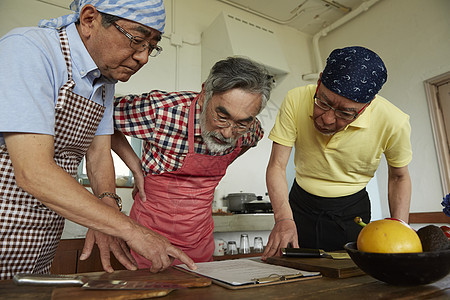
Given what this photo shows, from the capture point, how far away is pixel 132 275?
813mm

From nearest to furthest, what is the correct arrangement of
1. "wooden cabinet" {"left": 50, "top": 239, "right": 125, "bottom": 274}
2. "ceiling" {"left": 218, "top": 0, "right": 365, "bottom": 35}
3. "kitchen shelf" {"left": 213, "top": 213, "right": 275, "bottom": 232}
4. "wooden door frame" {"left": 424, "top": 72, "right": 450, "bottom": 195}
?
"wooden cabinet" {"left": 50, "top": 239, "right": 125, "bottom": 274}, "kitchen shelf" {"left": 213, "top": 213, "right": 275, "bottom": 232}, "wooden door frame" {"left": 424, "top": 72, "right": 450, "bottom": 195}, "ceiling" {"left": 218, "top": 0, "right": 365, "bottom": 35}

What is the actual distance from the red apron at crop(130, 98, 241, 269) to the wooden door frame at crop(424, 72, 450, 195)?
7.81 feet

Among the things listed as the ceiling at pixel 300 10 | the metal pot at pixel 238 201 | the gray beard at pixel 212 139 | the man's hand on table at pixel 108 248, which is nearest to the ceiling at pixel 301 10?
the ceiling at pixel 300 10

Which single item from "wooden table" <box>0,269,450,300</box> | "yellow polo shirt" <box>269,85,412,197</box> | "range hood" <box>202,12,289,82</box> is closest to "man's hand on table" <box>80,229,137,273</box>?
"wooden table" <box>0,269,450,300</box>

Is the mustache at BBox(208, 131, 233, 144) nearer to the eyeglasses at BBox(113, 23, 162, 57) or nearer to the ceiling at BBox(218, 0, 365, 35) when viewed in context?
the eyeglasses at BBox(113, 23, 162, 57)

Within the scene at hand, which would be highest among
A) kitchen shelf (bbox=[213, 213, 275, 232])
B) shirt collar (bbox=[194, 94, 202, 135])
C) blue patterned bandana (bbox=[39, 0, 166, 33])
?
blue patterned bandana (bbox=[39, 0, 166, 33])

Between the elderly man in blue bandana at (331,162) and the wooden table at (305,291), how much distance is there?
20.8 inches

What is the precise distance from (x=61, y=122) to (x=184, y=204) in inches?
26.7

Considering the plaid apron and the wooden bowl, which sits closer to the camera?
the wooden bowl

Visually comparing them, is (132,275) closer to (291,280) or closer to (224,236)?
(291,280)

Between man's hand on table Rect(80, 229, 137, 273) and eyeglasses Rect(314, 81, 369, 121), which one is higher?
eyeglasses Rect(314, 81, 369, 121)

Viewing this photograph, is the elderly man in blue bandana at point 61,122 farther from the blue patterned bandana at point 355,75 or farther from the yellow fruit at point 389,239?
the blue patterned bandana at point 355,75

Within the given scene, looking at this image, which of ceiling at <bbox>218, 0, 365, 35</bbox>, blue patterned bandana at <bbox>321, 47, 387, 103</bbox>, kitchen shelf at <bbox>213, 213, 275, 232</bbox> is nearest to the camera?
blue patterned bandana at <bbox>321, 47, 387, 103</bbox>

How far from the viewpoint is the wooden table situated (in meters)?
0.62
